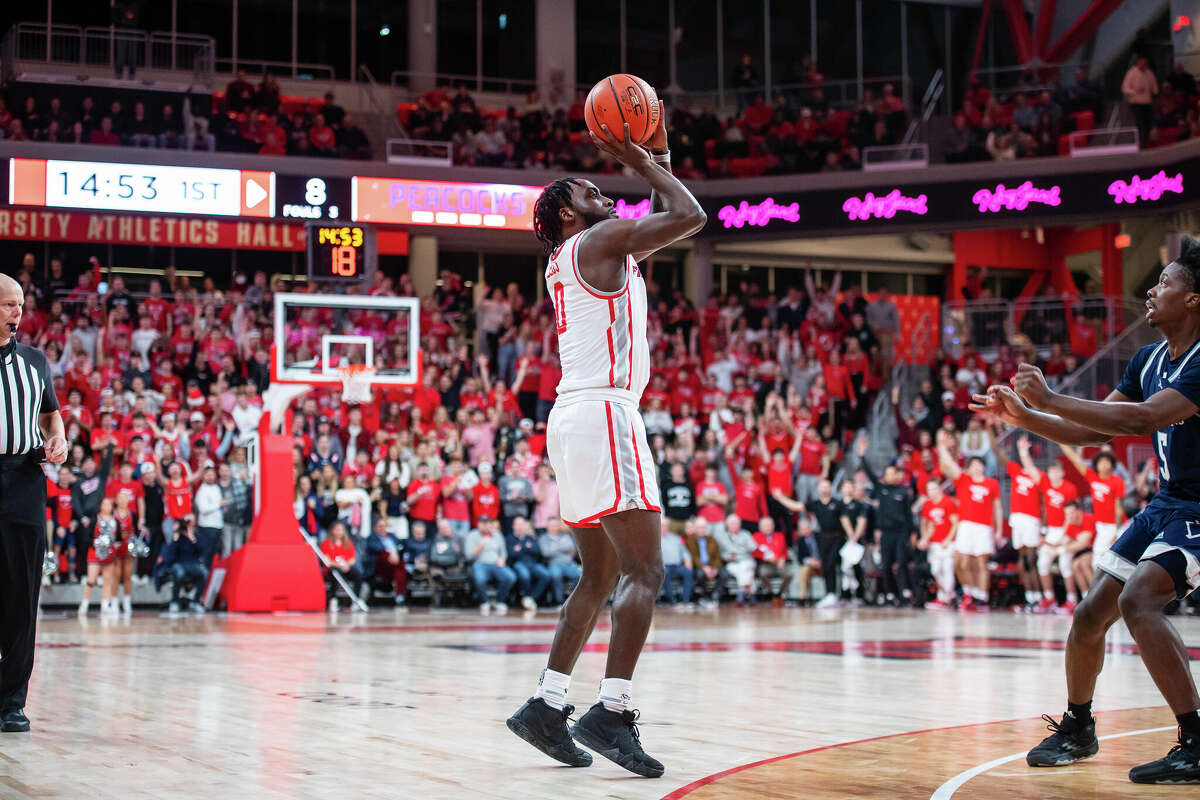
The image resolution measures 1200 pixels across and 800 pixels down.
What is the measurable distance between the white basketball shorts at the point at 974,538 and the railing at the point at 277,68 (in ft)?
54.8

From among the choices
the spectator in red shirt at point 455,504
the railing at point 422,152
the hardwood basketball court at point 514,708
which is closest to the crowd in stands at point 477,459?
the spectator in red shirt at point 455,504

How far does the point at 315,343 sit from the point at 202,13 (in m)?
14.6

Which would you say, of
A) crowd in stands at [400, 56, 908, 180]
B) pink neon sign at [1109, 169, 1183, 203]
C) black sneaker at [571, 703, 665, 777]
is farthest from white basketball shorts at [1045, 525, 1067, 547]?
black sneaker at [571, 703, 665, 777]

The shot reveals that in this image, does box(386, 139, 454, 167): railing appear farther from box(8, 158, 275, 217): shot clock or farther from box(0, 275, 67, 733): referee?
box(0, 275, 67, 733): referee

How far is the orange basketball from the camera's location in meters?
5.19

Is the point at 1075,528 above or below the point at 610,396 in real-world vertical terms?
below

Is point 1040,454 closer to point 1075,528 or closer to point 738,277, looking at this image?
point 1075,528

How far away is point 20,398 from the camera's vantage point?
19.4 feet

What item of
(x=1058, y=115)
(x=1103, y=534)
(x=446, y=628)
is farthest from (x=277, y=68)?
(x=1103, y=534)

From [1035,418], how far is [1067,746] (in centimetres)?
127

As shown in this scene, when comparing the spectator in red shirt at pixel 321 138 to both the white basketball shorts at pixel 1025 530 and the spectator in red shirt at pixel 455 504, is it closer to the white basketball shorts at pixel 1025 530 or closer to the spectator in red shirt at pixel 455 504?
the spectator in red shirt at pixel 455 504

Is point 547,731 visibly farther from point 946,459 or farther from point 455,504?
point 946,459

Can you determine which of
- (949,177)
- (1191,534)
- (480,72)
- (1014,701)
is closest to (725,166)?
(949,177)

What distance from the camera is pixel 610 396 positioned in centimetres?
520
